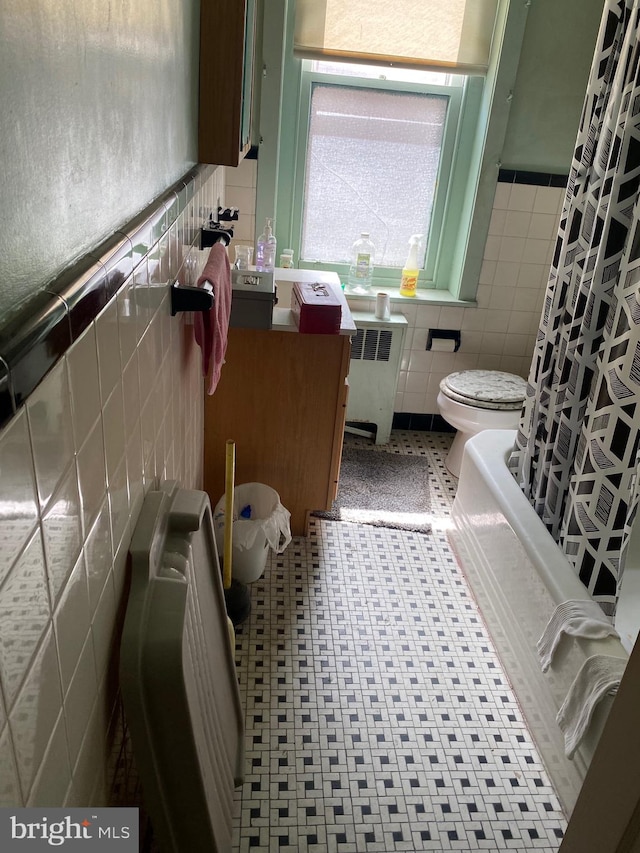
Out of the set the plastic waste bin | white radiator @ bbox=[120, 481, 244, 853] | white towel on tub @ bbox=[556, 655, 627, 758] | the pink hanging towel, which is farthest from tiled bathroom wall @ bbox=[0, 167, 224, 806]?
white towel on tub @ bbox=[556, 655, 627, 758]

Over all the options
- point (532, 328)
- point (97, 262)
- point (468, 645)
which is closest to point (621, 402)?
point (468, 645)

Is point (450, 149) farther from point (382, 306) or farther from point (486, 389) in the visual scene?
point (486, 389)

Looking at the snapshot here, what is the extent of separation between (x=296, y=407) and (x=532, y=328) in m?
1.62

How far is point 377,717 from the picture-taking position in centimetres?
183

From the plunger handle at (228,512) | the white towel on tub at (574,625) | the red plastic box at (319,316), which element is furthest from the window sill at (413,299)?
the white towel on tub at (574,625)

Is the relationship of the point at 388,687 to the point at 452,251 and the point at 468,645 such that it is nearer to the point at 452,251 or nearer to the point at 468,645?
the point at 468,645

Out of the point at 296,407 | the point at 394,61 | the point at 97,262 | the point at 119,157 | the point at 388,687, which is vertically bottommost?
the point at 388,687

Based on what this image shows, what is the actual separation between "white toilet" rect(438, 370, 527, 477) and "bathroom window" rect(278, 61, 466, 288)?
712mm

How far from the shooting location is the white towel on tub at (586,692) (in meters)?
1.49

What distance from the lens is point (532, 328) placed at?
3.34m

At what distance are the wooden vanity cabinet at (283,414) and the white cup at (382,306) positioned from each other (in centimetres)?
89

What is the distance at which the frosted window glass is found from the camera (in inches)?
119

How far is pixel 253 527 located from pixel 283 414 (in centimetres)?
44

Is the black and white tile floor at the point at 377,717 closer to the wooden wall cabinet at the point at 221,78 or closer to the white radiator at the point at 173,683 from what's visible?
the white radiator at the point at 173,683
